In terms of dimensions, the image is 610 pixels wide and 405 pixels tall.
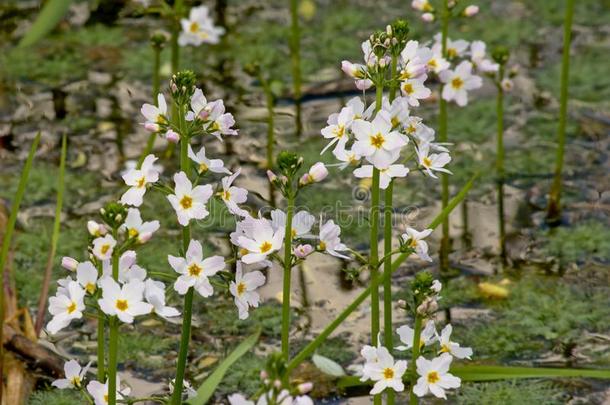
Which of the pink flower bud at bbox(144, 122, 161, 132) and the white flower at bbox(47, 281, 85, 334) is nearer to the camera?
the white flower at bbox(47, 281, 85, 334)

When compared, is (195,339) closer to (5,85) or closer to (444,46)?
(444,46)

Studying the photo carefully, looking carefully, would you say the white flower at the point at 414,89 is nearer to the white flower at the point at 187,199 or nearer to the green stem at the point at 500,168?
the white flower at the point at 187,199

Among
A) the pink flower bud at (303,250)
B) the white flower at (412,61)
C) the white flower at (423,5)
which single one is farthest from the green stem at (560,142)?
the pink flower bud at (303,250)

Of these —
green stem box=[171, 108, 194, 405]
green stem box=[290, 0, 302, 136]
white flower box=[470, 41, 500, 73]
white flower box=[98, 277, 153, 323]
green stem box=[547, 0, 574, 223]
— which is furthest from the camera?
green stem box=[290, 0, 302, 136]

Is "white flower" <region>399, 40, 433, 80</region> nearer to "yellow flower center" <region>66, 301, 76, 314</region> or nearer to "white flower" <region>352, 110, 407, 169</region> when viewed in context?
"white flower" <region>352, 110, 407, 169</region>

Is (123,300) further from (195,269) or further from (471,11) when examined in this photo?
(471,11)

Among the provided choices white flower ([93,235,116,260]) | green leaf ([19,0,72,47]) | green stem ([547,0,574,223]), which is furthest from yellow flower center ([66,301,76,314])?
green stem ([547,0,574,223])

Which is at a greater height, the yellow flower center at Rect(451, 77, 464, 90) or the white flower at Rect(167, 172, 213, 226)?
the yellow flower center at Rect(451, 77, 464, 90)

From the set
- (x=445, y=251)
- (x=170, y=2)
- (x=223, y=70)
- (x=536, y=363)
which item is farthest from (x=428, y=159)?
(x=223, y=70)
